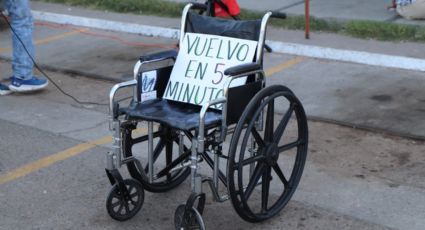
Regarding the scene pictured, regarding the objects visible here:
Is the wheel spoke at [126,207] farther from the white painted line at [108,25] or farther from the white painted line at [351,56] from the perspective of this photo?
the white painted line at [108,25]

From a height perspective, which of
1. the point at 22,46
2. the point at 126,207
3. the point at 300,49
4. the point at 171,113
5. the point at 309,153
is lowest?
the point at 126,207

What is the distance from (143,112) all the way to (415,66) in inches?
152

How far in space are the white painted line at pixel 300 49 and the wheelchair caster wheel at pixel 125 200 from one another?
12.6 feet

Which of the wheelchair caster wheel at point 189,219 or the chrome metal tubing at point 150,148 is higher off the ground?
the chrome metal tubing at point 150,148

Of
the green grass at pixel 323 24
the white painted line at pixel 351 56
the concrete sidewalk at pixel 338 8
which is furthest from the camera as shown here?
the concrete sidewalk at pixel 338 8

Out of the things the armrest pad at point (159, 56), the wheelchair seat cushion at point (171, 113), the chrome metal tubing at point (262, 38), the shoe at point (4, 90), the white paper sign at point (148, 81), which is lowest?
the shoe at point (4, 90)

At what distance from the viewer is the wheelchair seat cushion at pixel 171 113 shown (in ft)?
14.1

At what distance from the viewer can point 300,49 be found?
8.31 metres

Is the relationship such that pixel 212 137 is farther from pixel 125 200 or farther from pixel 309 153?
pixel 309 153

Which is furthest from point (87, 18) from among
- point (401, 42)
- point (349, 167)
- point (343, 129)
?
point (349, 167)

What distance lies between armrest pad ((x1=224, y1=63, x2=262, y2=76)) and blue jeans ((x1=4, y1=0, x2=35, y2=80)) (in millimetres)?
3432

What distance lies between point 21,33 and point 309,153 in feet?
10.2

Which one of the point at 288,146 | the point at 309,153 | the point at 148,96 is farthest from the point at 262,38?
the point at 309,153

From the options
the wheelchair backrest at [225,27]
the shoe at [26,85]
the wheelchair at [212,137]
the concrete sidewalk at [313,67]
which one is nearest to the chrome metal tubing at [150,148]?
the wheelchair at [212,137]
